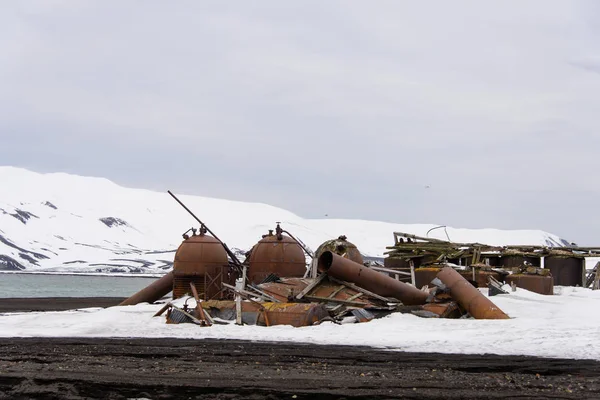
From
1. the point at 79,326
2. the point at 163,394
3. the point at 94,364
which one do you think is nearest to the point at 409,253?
the point at 79,326

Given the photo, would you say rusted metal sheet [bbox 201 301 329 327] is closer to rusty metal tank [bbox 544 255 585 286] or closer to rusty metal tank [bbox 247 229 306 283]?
rusty metal tank [bbox 247 229 306 283]

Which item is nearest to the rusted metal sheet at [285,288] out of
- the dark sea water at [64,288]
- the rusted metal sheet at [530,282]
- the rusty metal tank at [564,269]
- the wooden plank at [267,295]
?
the wooden plank at [267,295]

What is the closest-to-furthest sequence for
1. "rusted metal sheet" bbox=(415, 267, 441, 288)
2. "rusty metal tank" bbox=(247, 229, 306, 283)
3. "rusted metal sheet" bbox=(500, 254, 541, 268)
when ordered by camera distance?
"rusted metal sheet" bbox=(415, 267, 441, 288), "rusty metal tank" bbox=(247, 229, 306, 283), "rusted metal sheet" bbox=(500, 254, 541, 268)

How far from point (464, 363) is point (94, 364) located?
690 cm

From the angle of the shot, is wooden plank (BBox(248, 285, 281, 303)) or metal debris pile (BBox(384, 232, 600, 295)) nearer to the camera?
wooden plank (BBox(248, 285, 281, 303))

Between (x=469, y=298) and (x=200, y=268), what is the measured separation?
437 inches

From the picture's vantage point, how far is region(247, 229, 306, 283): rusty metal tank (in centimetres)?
3134

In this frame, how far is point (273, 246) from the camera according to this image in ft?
104

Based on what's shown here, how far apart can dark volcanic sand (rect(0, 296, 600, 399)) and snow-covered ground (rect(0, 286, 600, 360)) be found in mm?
1670

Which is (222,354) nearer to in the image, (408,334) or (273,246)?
(408,334)

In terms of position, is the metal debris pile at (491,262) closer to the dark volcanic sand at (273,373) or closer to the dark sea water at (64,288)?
the dark volcanic sand at (273,373)

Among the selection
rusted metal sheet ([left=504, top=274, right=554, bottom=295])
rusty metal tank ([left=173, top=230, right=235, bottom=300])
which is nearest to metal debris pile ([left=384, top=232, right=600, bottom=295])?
rusted metal sheet ([left=504, top=274, right=554, bottom=295])

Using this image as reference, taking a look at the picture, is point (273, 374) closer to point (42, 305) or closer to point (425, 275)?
point (425, 275)

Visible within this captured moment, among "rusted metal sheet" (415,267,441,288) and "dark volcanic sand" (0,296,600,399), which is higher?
"rusted metal sheet" (415,267,441,288)
